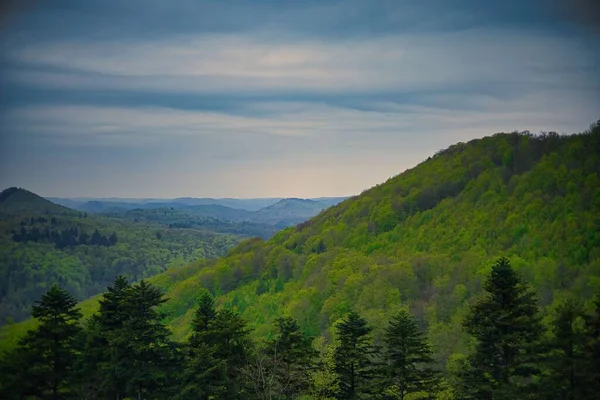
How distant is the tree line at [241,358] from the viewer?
31.7 m

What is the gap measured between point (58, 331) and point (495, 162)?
127 m

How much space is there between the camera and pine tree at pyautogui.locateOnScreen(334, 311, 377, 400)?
35.9 meters

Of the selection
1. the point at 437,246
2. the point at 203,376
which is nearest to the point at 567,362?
the point at 203,376

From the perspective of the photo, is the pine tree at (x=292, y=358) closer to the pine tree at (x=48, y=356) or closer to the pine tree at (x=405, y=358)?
the pine tree at (x=405, y=358)

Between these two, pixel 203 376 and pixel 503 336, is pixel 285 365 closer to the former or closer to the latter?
pixel 203 376

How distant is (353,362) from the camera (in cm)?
3603

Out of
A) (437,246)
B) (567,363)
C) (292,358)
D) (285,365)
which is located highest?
(437,246)

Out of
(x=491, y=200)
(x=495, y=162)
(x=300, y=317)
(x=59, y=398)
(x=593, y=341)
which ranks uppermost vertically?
(x=495, y=162)

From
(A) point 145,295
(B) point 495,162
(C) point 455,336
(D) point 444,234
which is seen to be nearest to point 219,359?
(A) point 145,295

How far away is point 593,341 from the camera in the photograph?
92.9ft

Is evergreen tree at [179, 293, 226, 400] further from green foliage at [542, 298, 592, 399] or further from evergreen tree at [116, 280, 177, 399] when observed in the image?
green foliage at [542, 298, 592, 399]

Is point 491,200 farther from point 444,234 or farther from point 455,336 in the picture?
point 455,336

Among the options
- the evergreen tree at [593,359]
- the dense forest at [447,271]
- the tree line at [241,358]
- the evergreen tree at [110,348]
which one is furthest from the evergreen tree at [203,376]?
the evergreen tree at [593,359]

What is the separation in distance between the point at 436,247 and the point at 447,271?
16115mm
